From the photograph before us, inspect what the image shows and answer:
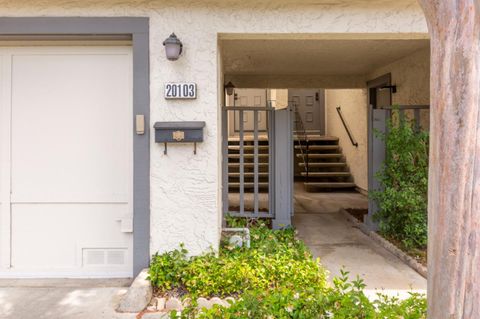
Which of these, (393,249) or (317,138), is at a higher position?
(317,138)

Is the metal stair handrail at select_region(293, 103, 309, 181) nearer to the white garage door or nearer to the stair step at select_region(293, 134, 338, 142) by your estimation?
the stair step at select_region(293, 134, 338, 142)

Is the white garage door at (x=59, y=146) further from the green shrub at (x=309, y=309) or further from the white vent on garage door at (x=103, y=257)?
the green shrub at (x=309, y=309)

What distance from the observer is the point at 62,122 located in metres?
3.74

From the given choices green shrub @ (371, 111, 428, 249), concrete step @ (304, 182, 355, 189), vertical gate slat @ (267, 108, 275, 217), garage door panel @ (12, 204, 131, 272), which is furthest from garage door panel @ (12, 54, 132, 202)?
concrete step @ (304, 182, 355, 189)

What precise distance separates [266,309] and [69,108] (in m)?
2.67

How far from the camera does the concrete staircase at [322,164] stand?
30.3ft

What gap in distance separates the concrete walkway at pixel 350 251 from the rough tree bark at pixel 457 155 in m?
1.82

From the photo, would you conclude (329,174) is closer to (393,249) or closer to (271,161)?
(271,161)

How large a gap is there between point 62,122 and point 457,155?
11.1 ft

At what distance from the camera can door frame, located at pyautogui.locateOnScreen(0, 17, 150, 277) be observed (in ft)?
11.5

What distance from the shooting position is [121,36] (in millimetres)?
3609

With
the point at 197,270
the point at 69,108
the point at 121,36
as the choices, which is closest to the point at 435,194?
the point at 197,270

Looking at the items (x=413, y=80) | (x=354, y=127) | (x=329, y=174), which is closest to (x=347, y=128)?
(x=354, y=127)

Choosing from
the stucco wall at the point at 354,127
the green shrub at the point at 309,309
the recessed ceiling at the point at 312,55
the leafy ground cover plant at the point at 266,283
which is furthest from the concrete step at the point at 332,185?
the green shrub at the point at 309,309
